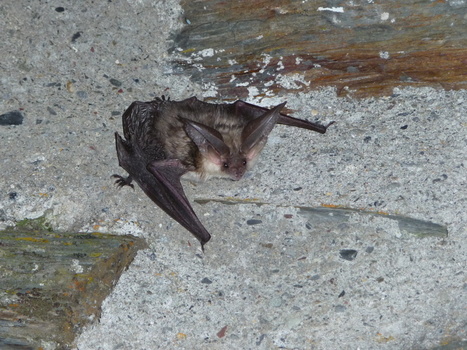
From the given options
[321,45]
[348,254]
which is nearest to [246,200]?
[348,254]

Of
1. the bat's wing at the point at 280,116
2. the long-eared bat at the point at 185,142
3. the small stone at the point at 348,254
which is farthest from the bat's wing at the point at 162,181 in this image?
the small stone at the point at 348,254

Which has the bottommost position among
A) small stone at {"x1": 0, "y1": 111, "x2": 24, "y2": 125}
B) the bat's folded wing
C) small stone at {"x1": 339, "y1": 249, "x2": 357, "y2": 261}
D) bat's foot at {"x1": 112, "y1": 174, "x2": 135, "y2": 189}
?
small stone at {"x1": 339, "y1": 249, "x2": 357, "y2": 261}

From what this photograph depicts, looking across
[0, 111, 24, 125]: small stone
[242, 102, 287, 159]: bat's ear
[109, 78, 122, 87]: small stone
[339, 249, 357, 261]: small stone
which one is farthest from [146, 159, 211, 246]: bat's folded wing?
[0, 111, 24, 125]: small stone

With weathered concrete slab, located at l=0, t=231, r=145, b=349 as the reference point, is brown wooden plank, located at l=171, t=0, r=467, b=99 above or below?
above

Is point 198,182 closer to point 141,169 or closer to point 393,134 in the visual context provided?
point 141,169

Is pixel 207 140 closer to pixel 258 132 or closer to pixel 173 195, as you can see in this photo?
pixel 258 132

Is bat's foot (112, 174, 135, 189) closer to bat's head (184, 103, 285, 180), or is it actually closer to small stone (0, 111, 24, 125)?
bat's head (184, 103, 285, 180)
